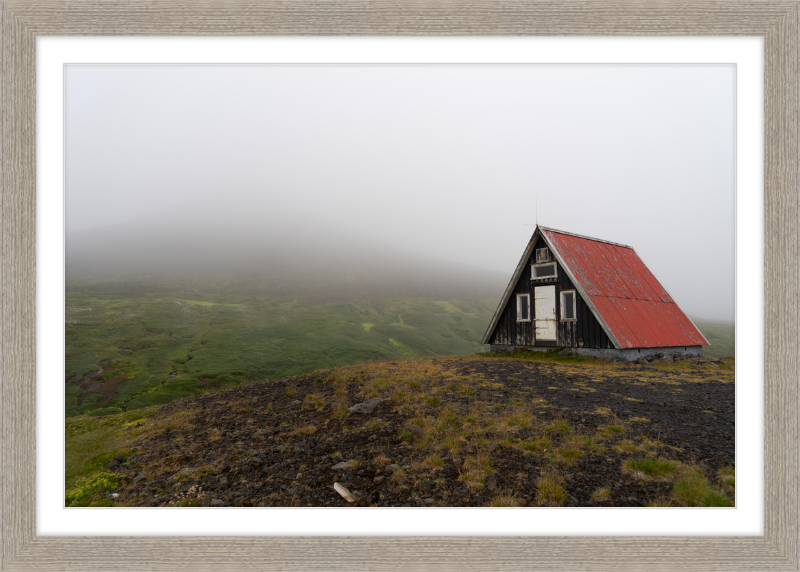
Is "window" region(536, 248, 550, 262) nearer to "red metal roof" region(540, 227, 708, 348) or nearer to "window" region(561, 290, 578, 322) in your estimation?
"red metal roof" region(540, 227, 708, 348)

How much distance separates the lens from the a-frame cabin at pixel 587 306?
17.4 meters

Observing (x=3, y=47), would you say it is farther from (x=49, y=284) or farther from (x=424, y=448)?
(x=424, y=448)

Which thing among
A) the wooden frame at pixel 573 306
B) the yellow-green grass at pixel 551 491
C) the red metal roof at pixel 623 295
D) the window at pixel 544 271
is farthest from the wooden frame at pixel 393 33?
the window at pixel 544 271

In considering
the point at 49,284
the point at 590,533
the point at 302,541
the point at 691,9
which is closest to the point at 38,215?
the point at 49,284

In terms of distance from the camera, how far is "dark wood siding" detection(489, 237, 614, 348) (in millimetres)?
17469

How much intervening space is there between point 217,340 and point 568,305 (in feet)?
98.9

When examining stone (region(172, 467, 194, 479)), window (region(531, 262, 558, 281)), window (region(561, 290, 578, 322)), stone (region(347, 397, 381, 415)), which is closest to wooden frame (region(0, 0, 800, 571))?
stone (region(172, 467, 194, 479))

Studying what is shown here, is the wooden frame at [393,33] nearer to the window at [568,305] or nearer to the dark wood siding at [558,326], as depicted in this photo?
the dark wood siding at [558,326]

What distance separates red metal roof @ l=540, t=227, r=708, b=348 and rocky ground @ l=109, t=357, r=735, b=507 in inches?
210

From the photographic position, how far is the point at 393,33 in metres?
4.61

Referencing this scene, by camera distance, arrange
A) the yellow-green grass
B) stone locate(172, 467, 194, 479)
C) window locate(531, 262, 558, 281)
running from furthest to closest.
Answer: window locate(531, 262, 558, 281) → stone locate(172, 467, 194, 479) → the yellow-green grass

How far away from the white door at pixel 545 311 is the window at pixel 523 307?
0.61 m

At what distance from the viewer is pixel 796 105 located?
4461 mm

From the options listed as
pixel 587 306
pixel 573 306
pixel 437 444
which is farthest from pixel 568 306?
pixel 437 444
